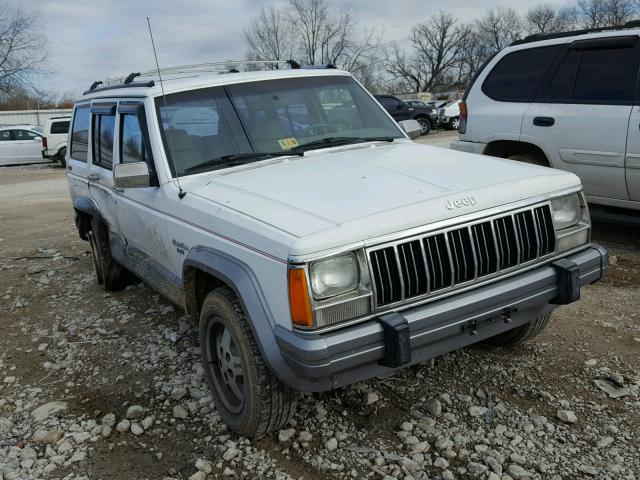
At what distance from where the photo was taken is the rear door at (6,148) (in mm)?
20922

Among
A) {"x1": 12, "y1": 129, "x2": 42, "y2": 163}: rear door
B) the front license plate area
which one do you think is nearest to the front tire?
the front license plate area

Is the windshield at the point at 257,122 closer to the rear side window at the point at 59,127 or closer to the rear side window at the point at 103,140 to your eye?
the rear side window at the point at 103,140

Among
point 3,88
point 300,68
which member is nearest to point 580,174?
point 300,68

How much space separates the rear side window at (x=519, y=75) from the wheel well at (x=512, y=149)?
0.47m

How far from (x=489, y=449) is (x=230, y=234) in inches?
66.4

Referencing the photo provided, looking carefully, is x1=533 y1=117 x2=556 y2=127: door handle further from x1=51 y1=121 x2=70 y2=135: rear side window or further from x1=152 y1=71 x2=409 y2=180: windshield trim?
x1=51 y1=121 x2=70 y2=135: rear side window

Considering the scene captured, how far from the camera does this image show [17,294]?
595 cm

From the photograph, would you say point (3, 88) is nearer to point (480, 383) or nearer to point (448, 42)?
point (480, 383)

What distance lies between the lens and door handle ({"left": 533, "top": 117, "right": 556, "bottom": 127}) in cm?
602

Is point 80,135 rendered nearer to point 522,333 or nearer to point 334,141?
point 334,141

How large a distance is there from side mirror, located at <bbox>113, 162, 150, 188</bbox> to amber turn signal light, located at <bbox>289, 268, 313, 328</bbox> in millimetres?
1530

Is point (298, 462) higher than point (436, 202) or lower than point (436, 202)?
lower

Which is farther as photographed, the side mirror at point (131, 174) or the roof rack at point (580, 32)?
the roof rack at point (580, 32)

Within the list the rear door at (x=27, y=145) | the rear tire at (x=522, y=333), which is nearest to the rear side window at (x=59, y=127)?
the rear door at (x=27, y=145)
